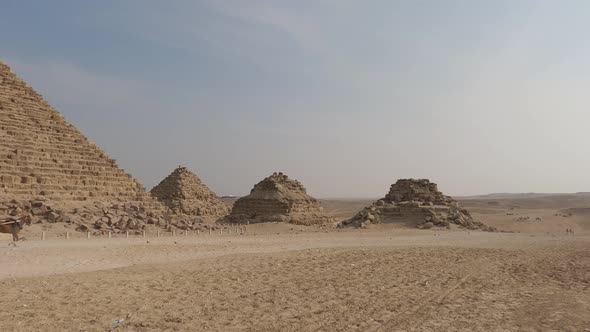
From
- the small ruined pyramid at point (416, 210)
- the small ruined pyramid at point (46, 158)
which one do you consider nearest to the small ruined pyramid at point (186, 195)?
the small ruined pyramid at point (416, 210)

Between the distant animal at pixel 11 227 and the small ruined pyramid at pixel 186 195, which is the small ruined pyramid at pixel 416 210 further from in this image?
the distant animal at pixel 11 227

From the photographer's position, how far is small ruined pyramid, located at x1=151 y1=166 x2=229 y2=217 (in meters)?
41.2

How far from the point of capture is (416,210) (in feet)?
108

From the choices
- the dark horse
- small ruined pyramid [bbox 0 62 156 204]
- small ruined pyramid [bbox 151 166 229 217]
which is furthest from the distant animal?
small ruined pyramid [bbox 151 166 229 217]

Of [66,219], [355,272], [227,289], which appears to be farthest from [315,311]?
[66,219]

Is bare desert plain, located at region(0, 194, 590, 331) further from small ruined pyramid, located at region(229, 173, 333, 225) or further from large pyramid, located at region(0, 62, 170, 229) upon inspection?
small ruined pyramid, located at region(229, 173, 333, 225)

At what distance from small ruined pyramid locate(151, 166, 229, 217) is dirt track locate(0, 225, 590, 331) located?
2670cm

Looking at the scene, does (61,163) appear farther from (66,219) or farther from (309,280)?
(309,280)

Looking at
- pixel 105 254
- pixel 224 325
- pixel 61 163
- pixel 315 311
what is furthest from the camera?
pixel 61 163

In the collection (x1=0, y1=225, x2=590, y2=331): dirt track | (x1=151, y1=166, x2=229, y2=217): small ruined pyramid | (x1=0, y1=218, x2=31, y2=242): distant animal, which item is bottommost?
(x1=0, y1=225, x2=590, y2=331): dirt track

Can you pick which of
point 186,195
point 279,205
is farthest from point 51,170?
point 186,195

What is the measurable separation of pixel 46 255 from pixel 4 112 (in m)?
13.6

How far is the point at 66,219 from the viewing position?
19.0 metres

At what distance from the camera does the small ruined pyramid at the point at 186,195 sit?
135ft
